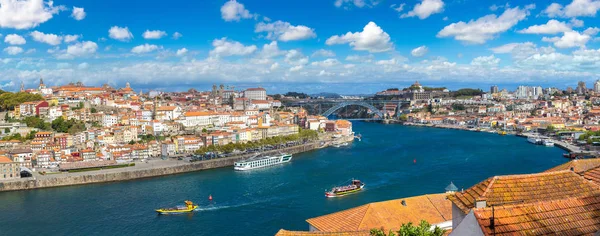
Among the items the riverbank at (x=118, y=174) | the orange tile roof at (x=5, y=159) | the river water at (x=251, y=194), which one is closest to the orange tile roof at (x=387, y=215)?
the river water at (x=251, y=194)

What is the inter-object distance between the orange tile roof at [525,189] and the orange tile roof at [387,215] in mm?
2215

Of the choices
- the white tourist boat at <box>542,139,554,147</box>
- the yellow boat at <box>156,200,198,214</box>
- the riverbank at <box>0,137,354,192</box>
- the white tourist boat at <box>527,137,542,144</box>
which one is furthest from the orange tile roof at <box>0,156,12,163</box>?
the white tourist boat at <box>527,137,542,144</box>

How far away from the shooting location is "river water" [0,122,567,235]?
7.82 m

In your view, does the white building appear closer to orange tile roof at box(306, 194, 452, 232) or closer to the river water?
the river water

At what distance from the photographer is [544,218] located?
1717 mm

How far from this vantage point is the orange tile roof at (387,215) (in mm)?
4445

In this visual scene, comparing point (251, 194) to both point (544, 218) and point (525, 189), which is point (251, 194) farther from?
point (544, 218)

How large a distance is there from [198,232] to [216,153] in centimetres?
782

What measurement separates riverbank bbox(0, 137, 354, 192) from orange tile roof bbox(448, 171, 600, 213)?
1109 cm

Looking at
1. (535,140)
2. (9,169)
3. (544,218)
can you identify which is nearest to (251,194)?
(9,169)

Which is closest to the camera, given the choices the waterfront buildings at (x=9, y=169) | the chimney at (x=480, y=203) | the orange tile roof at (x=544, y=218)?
the orange tile roof at (x=544, y=218)

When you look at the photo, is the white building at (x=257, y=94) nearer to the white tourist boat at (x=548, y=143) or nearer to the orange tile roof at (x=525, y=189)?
the white tourist boat at (x=548, y=143)

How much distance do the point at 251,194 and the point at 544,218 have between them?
27.8ft

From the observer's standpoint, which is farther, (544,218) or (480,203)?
(480,203)
